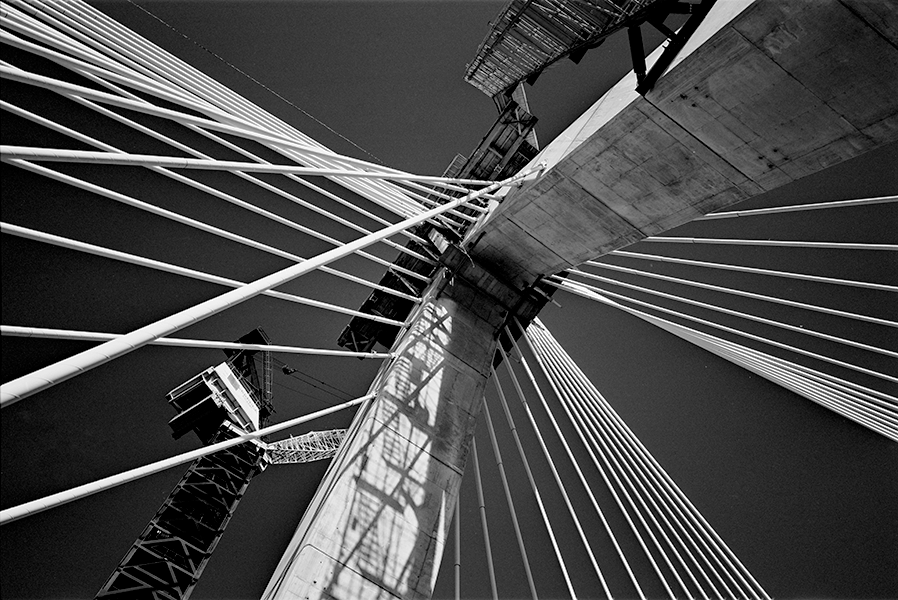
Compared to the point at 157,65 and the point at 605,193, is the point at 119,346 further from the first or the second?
the point at 605,193

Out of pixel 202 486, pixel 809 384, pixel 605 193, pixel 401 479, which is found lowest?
pixel 202 486

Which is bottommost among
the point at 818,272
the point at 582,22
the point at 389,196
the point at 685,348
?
the point at 389,196

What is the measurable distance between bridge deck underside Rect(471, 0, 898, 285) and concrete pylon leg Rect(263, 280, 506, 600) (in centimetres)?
302

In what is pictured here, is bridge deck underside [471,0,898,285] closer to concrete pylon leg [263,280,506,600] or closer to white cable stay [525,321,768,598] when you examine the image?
white cable stay [525,321,768,598]

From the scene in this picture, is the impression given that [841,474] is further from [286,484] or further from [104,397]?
[104,397]

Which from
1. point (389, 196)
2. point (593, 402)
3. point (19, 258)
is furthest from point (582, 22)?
point (19, 258)

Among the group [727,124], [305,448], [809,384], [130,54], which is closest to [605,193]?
[727,124]

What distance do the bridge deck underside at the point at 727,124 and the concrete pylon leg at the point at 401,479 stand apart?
3025 millimetres

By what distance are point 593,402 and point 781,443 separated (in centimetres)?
2076

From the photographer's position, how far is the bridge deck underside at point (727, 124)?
23.1 ft

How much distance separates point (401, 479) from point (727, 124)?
23.5ft

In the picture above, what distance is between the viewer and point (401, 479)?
10.4 metres

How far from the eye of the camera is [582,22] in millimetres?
12266

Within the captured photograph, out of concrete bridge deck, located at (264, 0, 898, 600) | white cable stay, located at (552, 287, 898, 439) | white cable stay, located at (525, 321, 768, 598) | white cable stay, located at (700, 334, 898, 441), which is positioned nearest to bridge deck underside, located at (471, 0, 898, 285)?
concrete bridge deck, located at (264, 0, 898, 600)
